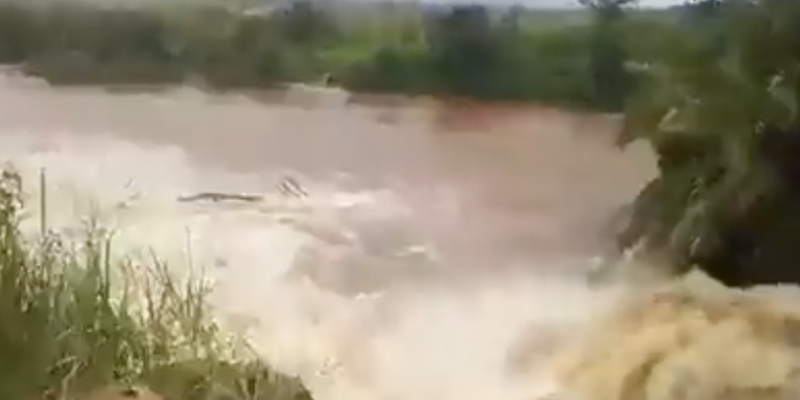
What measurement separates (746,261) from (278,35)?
42 cm

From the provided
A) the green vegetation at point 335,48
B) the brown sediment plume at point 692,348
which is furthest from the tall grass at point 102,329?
the brown sediment plume at point 692,348

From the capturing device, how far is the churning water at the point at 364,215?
144 centimetres

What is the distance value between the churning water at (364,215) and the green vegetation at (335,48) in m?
0.02

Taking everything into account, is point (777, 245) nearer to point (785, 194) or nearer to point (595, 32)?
point (785, 194)

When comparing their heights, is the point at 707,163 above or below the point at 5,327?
above

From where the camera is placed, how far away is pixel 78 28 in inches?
58.6

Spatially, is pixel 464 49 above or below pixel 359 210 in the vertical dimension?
above

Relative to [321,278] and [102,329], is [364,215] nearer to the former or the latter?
[321,278]

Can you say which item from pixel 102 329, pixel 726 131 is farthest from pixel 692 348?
pixel 102 329

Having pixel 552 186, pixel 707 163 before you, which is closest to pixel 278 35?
pixel 552 186

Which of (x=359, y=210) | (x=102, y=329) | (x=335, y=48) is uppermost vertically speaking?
(x=335, y=48)

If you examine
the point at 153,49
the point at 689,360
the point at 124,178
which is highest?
the point at 153,49

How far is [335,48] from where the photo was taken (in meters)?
1.47

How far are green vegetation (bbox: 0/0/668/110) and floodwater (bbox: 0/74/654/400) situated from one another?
0.02 m
